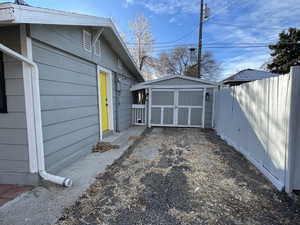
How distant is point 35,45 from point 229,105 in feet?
15.6

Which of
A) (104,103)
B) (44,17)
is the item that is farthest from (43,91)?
(104,103)

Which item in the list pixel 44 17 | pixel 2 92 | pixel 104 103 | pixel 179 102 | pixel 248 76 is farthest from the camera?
pixel 248 76

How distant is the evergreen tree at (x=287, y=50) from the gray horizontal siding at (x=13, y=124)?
18.2 m

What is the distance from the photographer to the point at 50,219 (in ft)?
5.01

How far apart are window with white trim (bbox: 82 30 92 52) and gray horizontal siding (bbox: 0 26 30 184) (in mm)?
1592

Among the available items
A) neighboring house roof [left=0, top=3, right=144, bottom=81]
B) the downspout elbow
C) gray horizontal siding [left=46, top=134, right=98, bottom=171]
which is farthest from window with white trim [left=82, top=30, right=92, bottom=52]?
the downspout elbow

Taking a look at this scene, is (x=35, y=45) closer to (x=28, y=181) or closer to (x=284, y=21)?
(x=28, y=181)

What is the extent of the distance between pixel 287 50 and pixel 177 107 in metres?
13.9

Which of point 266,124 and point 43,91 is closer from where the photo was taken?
point 43,91

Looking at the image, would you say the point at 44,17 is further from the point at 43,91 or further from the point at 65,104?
the point at 65,104

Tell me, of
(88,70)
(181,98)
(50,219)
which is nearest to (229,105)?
(181,98)

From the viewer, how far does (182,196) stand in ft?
6.37

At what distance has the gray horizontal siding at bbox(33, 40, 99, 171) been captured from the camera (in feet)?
7.60

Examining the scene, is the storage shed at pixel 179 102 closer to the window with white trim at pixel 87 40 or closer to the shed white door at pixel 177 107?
the shed white door at pixel 177 107
